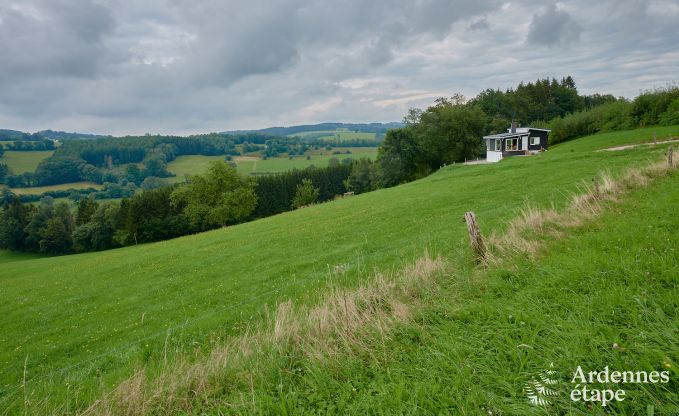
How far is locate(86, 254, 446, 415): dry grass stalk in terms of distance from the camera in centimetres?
479

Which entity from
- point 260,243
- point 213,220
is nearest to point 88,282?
point 260,243

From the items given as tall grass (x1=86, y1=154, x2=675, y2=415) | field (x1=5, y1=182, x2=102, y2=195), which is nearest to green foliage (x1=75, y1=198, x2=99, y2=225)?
field (x1=5, y1=182, x2=102, y2=195)

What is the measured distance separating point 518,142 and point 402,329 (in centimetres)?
5711

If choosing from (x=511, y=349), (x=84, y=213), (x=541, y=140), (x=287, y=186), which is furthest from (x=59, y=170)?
(x=511, y=349)

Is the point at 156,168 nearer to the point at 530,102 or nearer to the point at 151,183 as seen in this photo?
the point at 151,183

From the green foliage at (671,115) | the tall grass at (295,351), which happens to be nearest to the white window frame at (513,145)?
the green foliage at (671,115)

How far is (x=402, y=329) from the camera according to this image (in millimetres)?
5453

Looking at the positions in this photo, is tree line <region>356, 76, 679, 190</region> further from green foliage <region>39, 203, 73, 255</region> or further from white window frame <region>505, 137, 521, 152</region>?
green foliage <region>39, 203, 73, 255</region>

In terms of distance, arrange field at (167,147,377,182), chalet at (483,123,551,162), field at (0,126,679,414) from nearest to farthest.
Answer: field at (0,126,679,414) < chalet at (483,123,551,162) < field at (167,147,377,182)

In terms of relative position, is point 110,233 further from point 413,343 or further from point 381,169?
point 413,343

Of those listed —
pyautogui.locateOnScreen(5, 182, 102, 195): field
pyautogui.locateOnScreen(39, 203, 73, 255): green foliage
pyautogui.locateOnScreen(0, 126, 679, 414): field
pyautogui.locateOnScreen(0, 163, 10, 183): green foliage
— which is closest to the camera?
pyautogui.locateOnScreen(0, 126, 679, 414): field

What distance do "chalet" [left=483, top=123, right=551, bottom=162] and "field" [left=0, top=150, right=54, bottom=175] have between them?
185077mm

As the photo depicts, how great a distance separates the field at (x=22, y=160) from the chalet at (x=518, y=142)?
185 meters

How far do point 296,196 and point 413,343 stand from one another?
9222 cm
